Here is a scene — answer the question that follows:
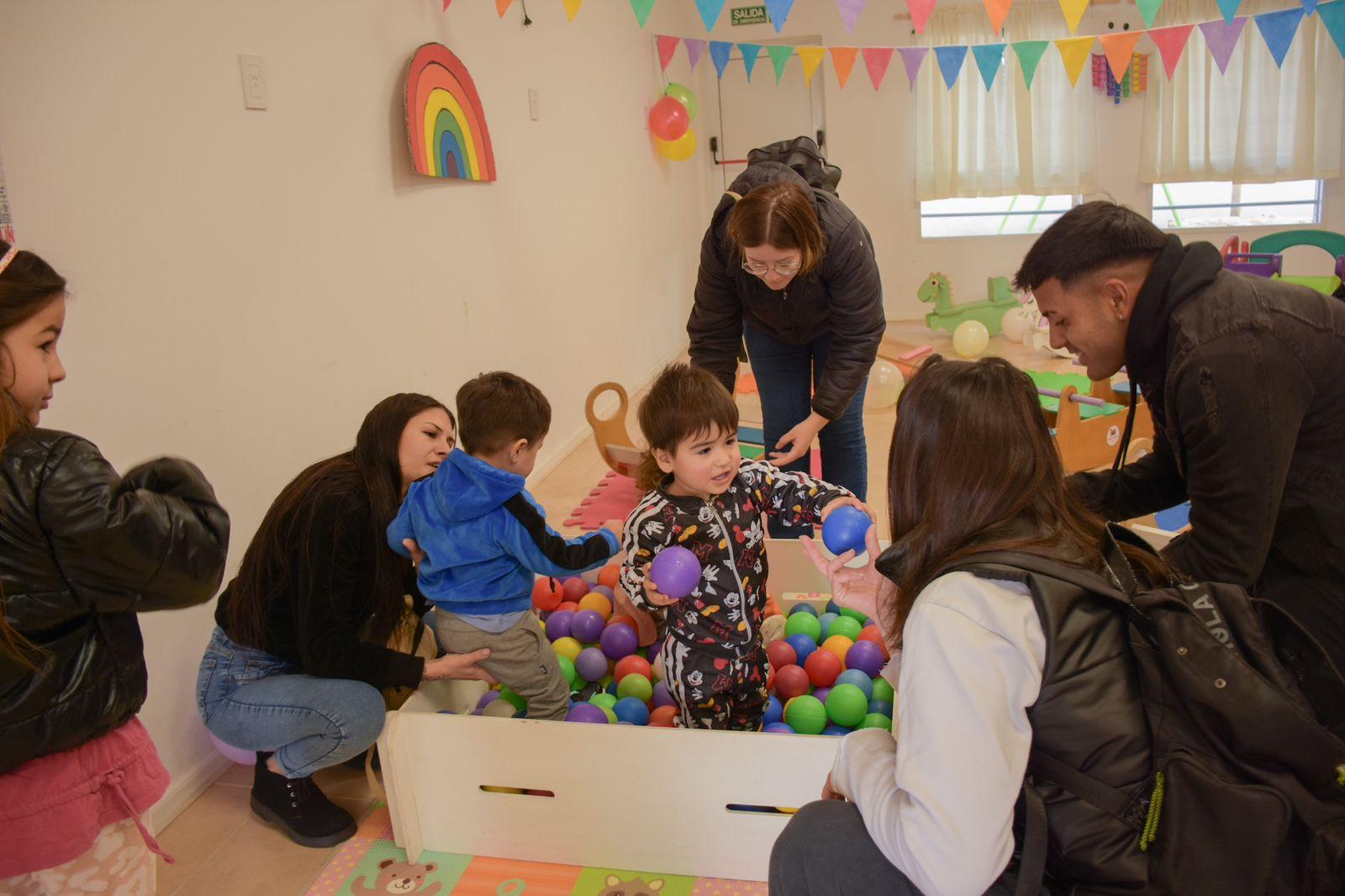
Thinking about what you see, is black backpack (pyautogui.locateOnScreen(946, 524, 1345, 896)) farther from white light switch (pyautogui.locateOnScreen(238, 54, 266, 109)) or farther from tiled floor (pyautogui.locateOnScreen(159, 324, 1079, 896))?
white light switch (pyautogui.locateOnScreen(238, 54, 266, 109))

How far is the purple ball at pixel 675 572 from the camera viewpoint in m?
1.85

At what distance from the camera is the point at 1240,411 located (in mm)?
1470

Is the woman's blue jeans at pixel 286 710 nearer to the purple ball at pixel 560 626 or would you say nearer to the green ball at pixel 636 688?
the green ball at pixel 636 688

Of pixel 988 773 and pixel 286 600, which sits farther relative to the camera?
pixel 286 600

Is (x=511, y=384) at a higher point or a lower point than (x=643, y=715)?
higher

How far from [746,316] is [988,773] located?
193 cm

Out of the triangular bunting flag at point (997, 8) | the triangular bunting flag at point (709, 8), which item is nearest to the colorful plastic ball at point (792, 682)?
the triangular bunting flag at point (709, 8)

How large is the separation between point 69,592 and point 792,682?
161 cm

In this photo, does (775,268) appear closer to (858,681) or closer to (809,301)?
Result: (809,301)

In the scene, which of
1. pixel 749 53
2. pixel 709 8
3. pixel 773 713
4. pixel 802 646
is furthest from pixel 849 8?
pixel 773 713

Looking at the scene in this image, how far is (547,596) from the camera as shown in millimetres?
2881

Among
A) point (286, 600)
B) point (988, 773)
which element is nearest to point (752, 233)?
point (286, 600)

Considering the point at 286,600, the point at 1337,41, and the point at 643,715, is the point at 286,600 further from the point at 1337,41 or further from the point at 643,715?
the point at 1337,41

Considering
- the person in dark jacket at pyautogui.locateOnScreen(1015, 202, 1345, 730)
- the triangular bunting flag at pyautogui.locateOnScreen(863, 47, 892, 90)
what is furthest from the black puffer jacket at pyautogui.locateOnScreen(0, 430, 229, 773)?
the triangular bunting flag at pyautogui.locateOnScreen(863, 47, 892, 90)
